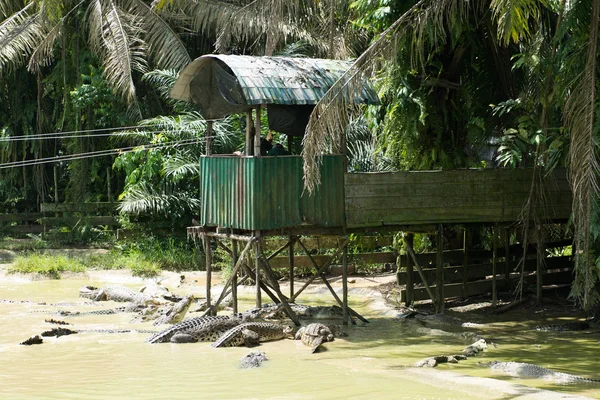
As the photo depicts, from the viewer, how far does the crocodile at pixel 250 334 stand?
13695 mm

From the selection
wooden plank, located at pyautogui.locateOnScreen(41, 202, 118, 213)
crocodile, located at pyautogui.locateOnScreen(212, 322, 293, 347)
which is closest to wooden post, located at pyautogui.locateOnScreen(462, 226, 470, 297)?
crocodile, located at pyautogui.locateOnScreen(212, 322, 293, 347)

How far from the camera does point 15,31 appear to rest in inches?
917

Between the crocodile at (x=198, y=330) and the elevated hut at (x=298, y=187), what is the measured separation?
873 millimetres

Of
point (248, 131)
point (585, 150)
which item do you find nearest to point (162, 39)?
point (248, 131)

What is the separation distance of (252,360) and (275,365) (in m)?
0.34

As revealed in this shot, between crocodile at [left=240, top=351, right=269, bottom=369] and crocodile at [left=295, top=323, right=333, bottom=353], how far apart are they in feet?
3.47

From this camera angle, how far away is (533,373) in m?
11.0

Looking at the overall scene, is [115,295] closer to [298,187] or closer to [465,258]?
[298,187]

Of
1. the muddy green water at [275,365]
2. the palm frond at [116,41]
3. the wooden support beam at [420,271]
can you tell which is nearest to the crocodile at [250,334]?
the muddy green water at [275,365]

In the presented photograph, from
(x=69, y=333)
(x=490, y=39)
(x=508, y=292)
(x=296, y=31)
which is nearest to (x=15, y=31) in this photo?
(x=296, y=31)

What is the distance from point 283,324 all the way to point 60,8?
12.6 meters

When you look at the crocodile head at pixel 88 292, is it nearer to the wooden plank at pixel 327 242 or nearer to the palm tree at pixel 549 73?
the wooden plank at pixel 327 242

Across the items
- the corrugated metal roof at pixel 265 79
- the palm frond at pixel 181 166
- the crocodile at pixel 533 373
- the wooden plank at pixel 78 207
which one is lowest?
the crocodile at pixel 533 373

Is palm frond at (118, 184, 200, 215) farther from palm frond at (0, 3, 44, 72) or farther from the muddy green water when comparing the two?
the muddy green water
